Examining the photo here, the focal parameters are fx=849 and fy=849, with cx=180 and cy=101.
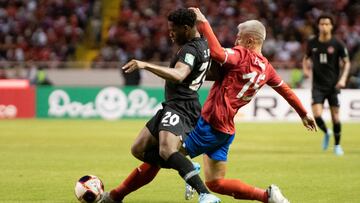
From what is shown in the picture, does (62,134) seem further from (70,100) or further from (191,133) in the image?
(191,133)

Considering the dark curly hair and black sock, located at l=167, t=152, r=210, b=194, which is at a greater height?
the dark curly hair

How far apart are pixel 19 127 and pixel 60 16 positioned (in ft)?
40.4

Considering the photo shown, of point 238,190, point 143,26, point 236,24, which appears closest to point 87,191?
point 238,190

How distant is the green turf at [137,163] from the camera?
31.6 feet

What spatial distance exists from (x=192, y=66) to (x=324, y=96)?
7920mm

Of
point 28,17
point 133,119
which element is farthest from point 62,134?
point 28,17

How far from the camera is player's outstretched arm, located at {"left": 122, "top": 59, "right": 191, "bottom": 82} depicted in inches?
268

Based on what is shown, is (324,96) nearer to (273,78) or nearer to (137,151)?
(273,78)

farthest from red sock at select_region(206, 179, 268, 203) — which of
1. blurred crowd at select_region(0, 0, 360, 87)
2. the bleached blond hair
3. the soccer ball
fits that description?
blurred crowd at select_region(0, 0, 360, 87)

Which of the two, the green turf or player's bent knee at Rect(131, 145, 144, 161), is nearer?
player's bent knee at Rect(131, 145, 144, 161)

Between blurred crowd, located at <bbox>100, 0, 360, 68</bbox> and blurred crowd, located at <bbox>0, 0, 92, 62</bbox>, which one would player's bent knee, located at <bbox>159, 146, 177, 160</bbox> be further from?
blurred crowd, located at <bbox>0, 0, 92, 62</bbox>

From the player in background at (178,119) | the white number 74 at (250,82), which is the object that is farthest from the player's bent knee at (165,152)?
the white number 74 at (250,82)

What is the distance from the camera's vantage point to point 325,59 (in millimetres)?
15320

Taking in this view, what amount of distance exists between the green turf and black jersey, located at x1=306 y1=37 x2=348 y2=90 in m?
1.28
